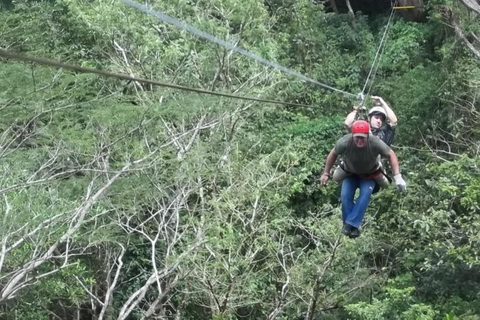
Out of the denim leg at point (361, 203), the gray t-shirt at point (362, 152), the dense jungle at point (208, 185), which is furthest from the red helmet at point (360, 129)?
the dense jungle at point (208, 185)

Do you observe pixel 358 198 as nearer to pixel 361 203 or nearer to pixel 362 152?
pixel 361 203

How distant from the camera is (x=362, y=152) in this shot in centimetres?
570

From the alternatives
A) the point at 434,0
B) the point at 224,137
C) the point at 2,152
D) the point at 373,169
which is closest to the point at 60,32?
the point at 224,137

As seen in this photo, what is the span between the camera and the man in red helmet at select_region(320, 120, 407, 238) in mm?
5547

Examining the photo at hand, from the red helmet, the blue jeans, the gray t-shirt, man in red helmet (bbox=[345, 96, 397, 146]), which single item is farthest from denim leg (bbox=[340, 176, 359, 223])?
the red helmet

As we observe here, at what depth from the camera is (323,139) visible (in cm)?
1361

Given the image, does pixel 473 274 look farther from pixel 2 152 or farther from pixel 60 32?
pixel 60 32

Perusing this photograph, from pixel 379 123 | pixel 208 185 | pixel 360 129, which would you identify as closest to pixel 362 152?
pixel 360 129

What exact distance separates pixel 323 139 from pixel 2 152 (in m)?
5.81

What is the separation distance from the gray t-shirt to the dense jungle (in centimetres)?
422

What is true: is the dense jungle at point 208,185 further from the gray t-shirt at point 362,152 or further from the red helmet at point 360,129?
the red helmet at point 360,129

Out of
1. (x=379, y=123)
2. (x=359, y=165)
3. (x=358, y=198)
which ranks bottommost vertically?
(x=358, y=198)

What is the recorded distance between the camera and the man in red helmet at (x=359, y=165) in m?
5.55

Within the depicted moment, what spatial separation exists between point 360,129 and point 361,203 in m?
0.83
